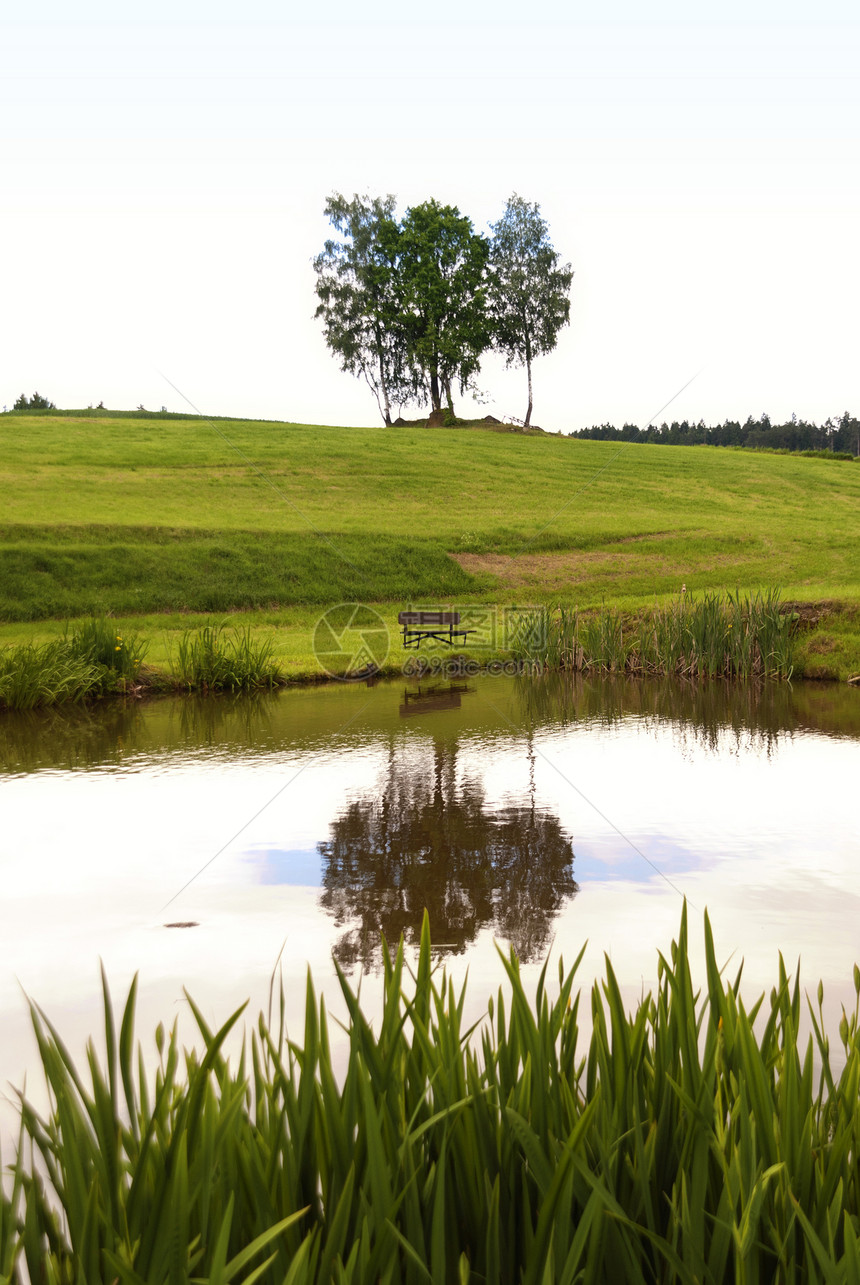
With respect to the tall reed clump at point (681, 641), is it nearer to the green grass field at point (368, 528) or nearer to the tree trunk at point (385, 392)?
the green grass field at point (368, 528)

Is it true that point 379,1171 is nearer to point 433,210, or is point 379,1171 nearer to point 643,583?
point 643,583

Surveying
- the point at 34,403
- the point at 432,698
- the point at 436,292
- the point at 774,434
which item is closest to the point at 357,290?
the point at 436,292

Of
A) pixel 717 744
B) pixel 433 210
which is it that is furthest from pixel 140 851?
pixel 433 210

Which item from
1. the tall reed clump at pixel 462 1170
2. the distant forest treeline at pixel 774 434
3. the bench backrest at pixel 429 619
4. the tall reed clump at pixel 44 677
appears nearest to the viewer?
the tall reed clump at pixel 462 1170

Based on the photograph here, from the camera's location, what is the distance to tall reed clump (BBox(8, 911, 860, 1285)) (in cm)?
167

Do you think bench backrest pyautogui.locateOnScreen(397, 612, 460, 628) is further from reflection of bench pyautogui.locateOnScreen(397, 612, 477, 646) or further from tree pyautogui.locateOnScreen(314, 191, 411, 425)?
tree pyautogui.locateOnScreen(314, 191, 411, 425)

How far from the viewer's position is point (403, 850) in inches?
237

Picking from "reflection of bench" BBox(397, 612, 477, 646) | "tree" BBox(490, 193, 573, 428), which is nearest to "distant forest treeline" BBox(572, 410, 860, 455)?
"tree" BBox(490, 193, 573, 428)

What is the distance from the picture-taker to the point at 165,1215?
166cm

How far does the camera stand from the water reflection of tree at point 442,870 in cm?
466

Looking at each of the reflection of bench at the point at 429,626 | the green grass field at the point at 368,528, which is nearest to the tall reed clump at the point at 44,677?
the green grass field at the point at 368,528

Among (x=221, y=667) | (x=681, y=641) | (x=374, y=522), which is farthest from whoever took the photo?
(x=374, y=522)

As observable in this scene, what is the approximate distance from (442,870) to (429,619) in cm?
1238

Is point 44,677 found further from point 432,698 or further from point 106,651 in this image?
point 432,698
